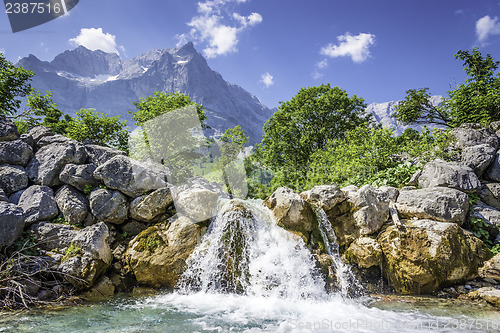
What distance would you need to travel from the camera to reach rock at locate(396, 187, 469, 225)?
8203 millimetres

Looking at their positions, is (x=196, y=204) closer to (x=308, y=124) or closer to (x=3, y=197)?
(x=3, y=197)

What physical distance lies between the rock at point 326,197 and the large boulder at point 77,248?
7.60 m

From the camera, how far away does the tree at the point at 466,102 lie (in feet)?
40.0

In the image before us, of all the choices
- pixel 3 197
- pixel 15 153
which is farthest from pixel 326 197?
pixel 15 153

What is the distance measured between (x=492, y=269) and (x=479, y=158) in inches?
172

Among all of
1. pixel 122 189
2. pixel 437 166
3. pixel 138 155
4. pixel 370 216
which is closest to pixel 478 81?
pixel 437 166

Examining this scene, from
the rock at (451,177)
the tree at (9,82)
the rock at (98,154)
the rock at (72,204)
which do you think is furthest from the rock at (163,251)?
the tree at (9,82)

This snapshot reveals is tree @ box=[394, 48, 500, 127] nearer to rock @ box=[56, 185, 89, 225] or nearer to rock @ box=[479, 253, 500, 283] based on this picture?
rock @ box=[479, 253, 500, 283]

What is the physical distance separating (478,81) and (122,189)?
61.7 ft

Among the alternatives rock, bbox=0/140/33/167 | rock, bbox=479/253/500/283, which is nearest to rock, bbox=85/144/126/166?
rock, bbox=0/140/33/167

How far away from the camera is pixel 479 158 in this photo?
9445 millimetres

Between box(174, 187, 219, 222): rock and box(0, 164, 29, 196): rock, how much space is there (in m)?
5.64

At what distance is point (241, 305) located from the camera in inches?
261

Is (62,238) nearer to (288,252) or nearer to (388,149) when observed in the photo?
(288,252)
